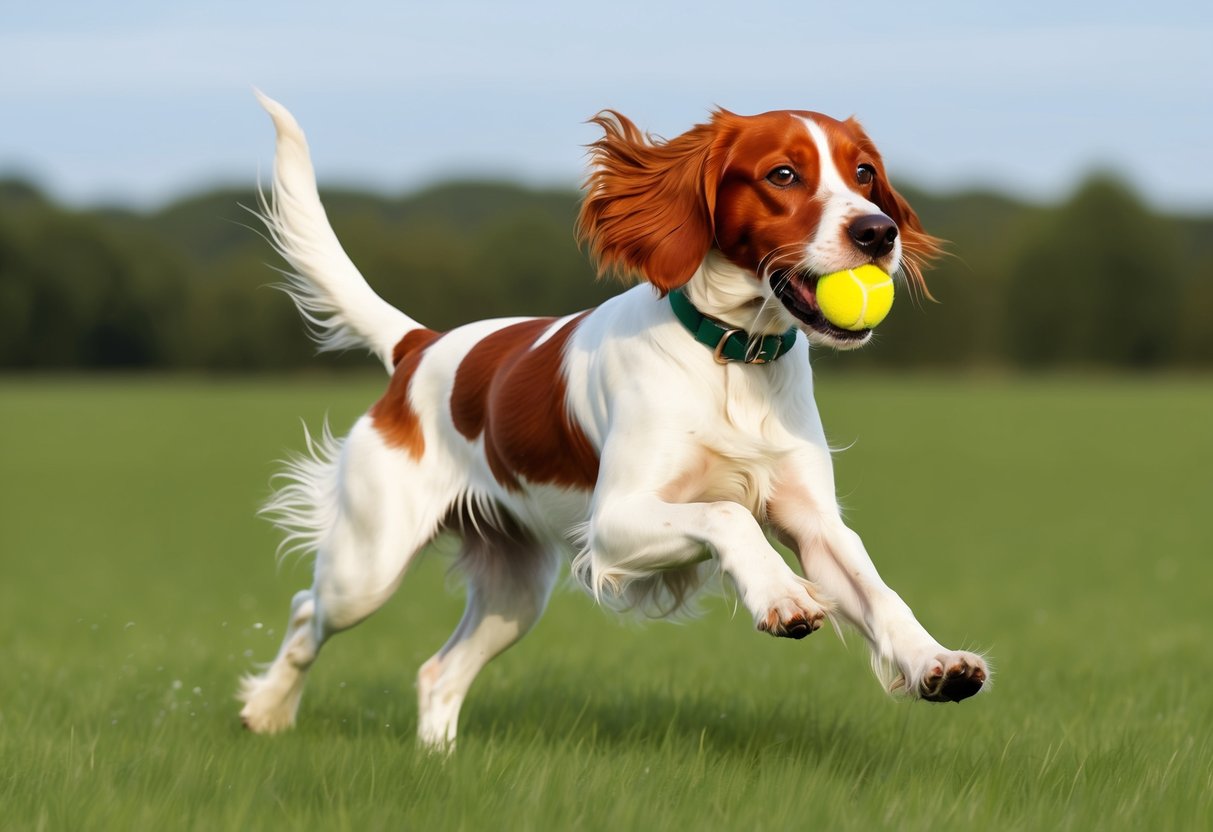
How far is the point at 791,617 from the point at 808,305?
916mm

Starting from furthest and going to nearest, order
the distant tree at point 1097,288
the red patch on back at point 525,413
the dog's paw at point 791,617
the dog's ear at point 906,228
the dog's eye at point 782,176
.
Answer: the distant tree at point 1097,288
the red patch on back at point 525,413
the dog's ear at point 906,228
the dog's eye at point 782,176
the dog's paw at point 791,617

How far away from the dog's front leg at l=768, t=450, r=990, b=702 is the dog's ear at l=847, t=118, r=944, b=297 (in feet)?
1.93

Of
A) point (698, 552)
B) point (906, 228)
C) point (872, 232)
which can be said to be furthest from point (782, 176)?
point (698, 552)

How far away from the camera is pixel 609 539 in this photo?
13.5 ft

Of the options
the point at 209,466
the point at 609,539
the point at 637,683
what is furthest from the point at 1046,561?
the point at 209,466

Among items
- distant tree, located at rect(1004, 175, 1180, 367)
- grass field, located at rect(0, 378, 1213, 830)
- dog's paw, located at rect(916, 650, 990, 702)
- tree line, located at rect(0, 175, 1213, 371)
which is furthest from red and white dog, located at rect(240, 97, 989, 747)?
distant tree, located at rect(1004, 175, 1180, 367)

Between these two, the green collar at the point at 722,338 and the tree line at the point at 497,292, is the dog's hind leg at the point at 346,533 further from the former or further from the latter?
the tree line at the point at 497,292

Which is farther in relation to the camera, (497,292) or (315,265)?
(497,292)

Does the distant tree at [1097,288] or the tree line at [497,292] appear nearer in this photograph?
the tree line at [497,292]

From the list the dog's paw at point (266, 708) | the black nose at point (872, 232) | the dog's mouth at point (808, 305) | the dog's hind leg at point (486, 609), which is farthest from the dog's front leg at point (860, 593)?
the dog's paw at point (266, 708)

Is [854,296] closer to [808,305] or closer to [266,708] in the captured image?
[808,305]

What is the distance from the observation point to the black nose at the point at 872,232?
12.7 ft

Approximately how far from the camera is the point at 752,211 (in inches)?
163

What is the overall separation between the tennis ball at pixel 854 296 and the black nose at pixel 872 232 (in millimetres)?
54
